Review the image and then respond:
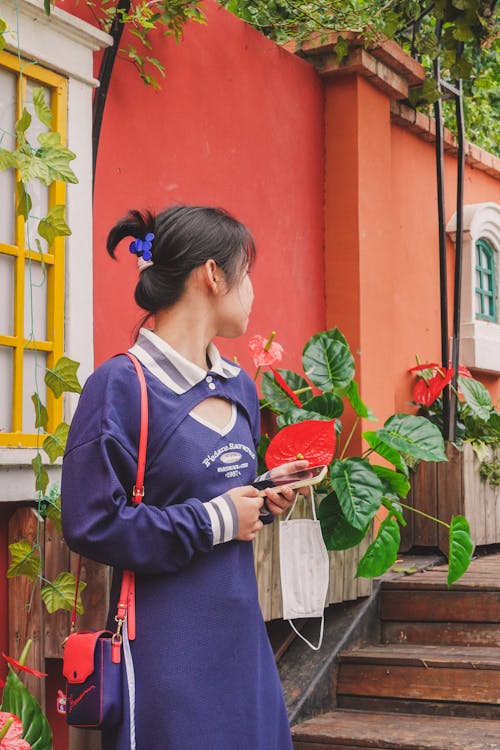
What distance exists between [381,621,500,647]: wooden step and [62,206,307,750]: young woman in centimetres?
250

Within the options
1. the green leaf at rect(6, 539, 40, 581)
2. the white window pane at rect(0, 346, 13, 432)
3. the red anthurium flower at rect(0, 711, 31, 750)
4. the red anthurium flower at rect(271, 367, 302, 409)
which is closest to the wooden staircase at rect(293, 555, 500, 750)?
the red anthurium flower at rect(271, 367, 302, 409)

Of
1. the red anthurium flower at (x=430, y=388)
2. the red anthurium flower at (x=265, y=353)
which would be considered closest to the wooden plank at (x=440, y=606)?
the red anthurium flower at (x=265, y=353)

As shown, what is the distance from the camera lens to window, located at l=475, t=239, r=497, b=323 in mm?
7207

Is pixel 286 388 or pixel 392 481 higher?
pixel 286 388

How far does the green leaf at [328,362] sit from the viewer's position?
4746mm

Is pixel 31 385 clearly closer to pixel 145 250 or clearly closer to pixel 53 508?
pixel 53 508

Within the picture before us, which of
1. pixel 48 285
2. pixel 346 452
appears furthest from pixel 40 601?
pixel 346 452

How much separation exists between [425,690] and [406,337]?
2571 mm

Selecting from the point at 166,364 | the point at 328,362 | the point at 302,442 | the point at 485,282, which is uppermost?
the point at 485,282

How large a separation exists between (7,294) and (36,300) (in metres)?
0.15

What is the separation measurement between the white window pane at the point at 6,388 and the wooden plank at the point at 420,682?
201 cm

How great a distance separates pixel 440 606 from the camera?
4.70 m

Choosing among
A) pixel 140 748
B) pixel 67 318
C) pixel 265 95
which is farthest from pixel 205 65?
pixel 140 748

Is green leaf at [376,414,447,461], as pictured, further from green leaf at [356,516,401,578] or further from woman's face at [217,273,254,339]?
woman's face at [217,273,254,339]
